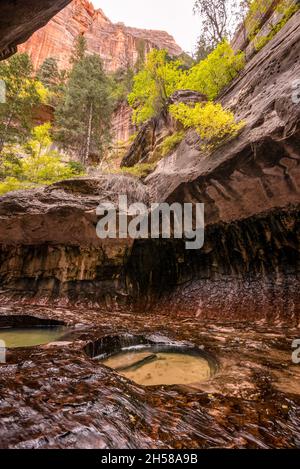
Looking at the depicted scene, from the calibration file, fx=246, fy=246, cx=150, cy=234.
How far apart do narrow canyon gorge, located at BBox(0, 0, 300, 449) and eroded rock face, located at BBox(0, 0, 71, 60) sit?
0.04 meters

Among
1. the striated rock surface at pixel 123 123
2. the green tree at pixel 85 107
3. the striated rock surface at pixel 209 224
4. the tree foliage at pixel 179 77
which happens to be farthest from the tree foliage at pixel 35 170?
the striated rock surface at pixel 123 123

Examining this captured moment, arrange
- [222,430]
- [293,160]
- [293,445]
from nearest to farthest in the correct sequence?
1. [293,445]
2. [222,430]
3. [293,160]

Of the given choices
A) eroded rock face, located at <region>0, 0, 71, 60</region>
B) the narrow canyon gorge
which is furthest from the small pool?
eroded rock face, located at <region>0, 0, 71, 60</region>

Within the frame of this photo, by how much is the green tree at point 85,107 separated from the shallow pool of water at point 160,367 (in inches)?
693

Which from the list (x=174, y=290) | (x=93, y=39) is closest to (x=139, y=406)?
(x=174, y=290)

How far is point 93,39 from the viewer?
48938mm

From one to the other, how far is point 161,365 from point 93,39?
61912mm

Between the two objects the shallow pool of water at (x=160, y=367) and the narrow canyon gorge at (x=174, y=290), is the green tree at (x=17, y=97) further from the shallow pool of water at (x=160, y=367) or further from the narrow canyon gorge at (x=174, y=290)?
the shallow pool of water at (x=160, y=367)

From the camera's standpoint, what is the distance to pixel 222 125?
6879 mm

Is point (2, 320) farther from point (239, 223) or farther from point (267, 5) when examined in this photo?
point (267, 5)

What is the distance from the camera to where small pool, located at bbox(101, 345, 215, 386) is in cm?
333

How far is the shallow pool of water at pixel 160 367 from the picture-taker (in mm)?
3329
